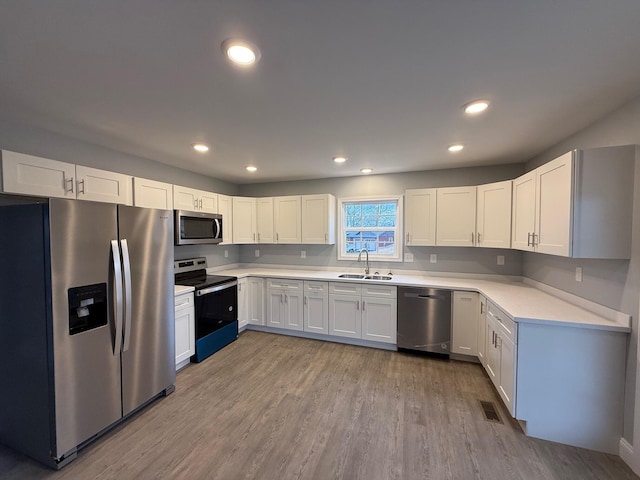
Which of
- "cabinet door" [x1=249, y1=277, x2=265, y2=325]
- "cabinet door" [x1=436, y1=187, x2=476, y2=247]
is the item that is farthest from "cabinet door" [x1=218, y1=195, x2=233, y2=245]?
"cabinet door" [x1=436, y1=187, x2=476, y2=247]

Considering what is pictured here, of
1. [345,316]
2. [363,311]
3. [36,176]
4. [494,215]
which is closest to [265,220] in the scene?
[345,316]

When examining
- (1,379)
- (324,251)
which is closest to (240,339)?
(324,251)

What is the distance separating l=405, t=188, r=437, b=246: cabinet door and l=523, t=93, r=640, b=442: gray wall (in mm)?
1366

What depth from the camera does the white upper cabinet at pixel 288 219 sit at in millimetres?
4184

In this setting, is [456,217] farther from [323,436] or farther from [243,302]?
[243,302]

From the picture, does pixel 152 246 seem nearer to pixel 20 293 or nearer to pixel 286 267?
pixel 20 293

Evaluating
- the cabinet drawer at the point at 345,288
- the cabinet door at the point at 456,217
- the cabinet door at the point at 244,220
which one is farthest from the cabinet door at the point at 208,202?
the cabinet door at the point at 456,217

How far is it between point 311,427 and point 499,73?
2729 millimetres

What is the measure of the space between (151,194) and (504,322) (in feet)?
12.0

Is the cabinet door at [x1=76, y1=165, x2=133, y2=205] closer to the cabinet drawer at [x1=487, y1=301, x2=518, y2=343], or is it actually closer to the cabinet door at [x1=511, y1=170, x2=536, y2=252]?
the cabinet drawer at [x1=487, y1=301, x2=518, y2=343]

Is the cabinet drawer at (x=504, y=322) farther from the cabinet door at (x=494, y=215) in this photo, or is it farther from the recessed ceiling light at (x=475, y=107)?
the recessed ceiling light at (x=475, y=107)

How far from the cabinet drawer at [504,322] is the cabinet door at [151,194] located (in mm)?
3579

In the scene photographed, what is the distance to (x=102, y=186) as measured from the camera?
2.39 metres

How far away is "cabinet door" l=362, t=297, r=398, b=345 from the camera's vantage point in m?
3.39
